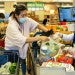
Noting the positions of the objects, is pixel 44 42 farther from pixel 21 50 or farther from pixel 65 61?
pixel 21 50

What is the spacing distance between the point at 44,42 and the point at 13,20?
1029 millimetres

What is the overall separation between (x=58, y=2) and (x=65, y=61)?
32.8 feet

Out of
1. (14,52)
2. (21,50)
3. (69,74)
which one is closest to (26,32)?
(21,50)

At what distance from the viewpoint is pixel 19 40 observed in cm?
402

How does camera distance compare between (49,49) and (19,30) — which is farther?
(19,30)

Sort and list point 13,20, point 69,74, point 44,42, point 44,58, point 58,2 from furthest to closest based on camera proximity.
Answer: point 58,2 → point 13,20 → point 44,42 → point 44,58 → point 69,74

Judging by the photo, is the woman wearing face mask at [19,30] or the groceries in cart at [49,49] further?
the woman wearing face mask at [19,30]

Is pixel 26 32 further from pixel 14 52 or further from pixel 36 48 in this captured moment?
pixel 14 52

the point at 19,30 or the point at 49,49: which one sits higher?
the point at 19,30

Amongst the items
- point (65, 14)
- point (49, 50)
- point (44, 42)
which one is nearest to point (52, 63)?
point (49, 50)

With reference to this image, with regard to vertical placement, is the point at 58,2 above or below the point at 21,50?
above

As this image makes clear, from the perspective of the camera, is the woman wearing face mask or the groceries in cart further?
the woman wearing face mask

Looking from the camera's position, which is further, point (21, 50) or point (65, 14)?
point (65, 14)

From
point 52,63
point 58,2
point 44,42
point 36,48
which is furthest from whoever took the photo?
point 58,2
